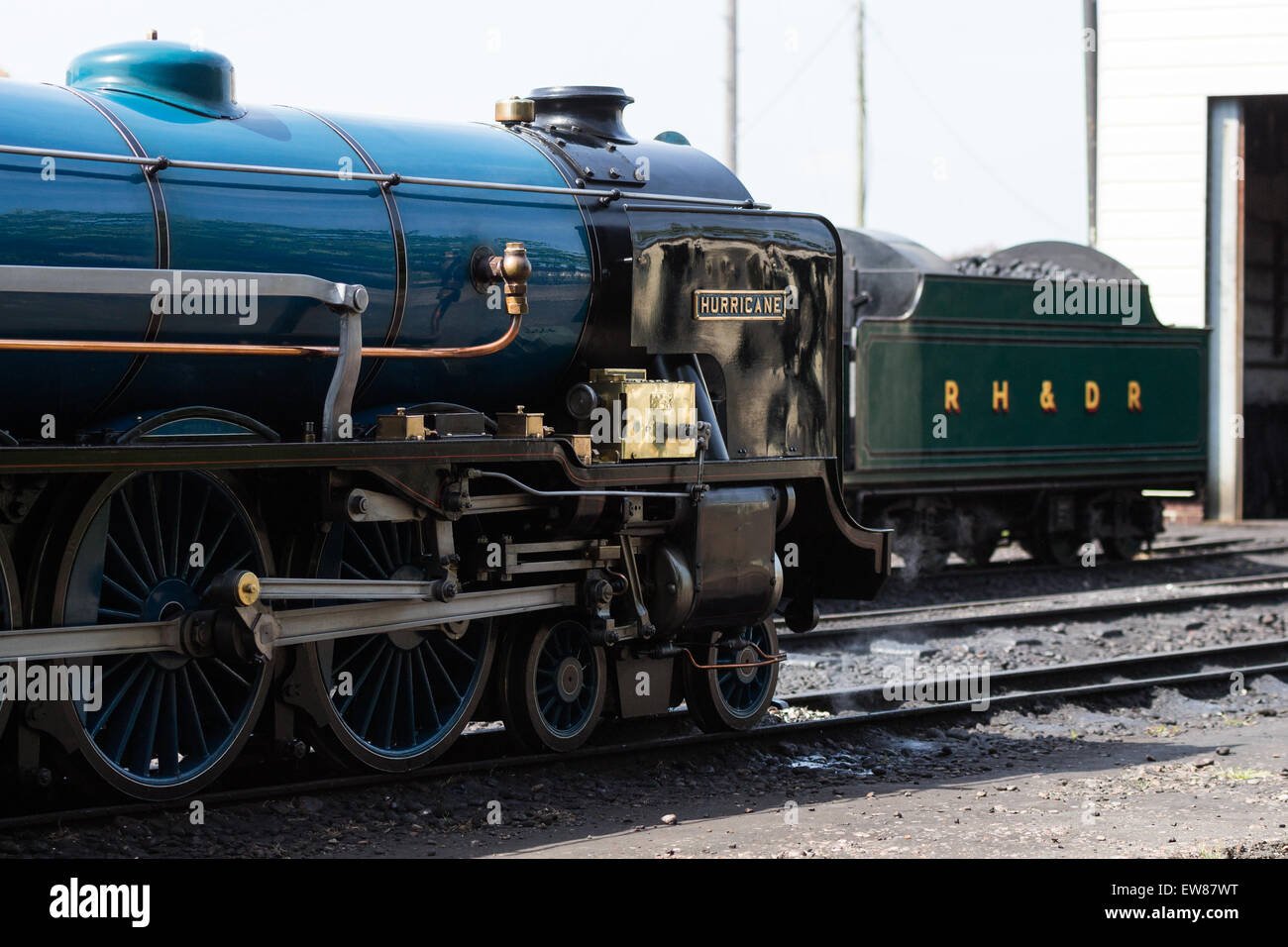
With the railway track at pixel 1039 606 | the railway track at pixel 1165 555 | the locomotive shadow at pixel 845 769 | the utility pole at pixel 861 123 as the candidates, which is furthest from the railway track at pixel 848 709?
the utility pole at pixel 861 123

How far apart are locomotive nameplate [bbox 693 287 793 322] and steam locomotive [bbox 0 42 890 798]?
0.02 m

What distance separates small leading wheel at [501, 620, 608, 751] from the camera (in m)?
8.19

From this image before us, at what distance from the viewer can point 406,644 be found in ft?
25.6

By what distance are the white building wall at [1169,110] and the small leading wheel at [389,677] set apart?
19529mm

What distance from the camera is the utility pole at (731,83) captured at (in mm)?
20609

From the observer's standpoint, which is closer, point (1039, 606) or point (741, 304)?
point (741, 304)

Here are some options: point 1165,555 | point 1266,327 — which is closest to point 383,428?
point 1165,555

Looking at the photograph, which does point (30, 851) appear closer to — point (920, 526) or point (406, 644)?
point (406, 644)

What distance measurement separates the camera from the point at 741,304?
29.4 feet

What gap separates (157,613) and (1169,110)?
21.3 meters

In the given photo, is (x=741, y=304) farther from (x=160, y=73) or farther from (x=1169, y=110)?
(x=1169, y=110)

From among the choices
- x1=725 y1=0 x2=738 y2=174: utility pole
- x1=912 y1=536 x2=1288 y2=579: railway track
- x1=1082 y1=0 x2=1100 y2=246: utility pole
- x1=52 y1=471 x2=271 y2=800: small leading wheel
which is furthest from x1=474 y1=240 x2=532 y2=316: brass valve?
x1=1082 y1=0 x2=1100 y2=246: utility pole
